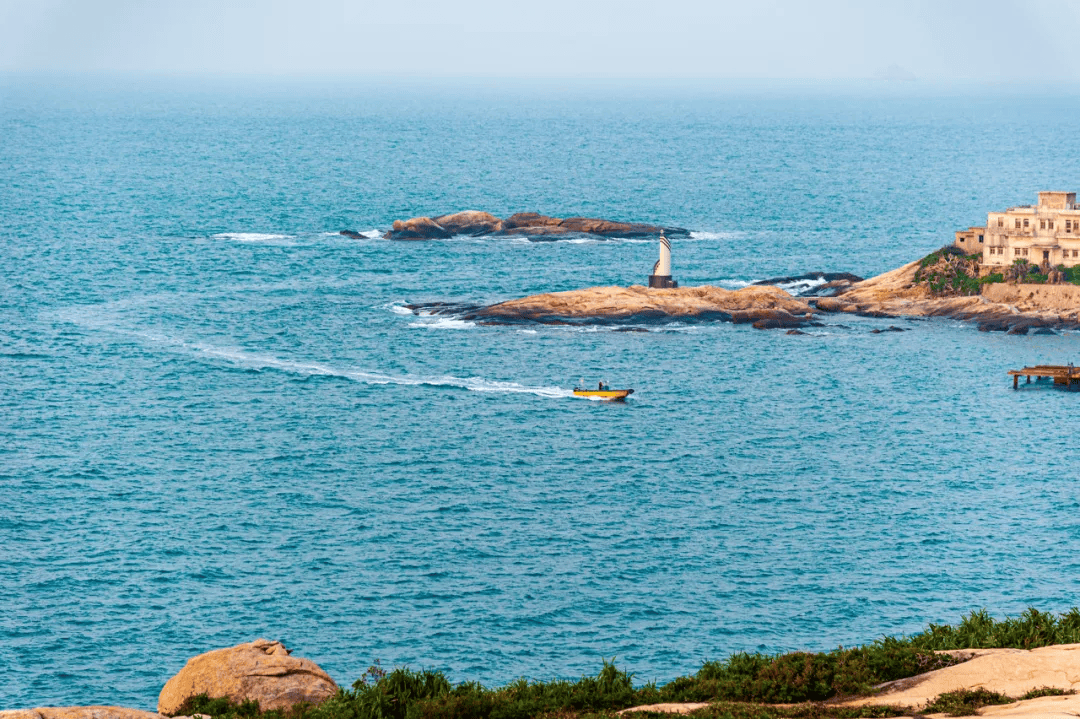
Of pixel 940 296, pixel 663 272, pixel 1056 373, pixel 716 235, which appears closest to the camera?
pixel 1056 373

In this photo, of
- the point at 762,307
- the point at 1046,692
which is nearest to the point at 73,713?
the point at 1046,692

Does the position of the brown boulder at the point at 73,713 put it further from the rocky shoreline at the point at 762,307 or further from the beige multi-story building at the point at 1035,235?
the beige multi-story building at the point at 1035,235

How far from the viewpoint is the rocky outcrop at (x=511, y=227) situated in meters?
175

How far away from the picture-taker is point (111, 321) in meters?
130

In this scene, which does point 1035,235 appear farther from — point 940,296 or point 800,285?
point 800,285

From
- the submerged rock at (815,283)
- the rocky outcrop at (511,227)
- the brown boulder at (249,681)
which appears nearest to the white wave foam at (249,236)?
the rocky outcrop at (511,227)

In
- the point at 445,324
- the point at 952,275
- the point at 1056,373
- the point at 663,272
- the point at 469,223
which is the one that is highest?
the point at 469,223

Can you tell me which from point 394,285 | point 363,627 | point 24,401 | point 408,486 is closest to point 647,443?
point 408,486

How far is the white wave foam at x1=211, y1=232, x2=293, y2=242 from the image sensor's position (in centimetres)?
17688

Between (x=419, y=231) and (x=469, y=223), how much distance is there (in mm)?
6624

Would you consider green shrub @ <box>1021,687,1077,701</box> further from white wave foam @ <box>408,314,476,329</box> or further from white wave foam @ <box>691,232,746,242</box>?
white wave foam @ <box>691,232,746,242</box>

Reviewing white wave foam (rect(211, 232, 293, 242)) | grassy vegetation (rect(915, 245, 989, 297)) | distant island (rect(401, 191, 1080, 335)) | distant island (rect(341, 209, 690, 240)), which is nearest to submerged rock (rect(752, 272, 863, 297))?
distant island (rect(401, 191, 1080, 335))

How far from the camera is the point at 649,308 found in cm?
12975

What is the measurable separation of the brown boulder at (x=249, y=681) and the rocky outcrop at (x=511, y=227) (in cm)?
13799
